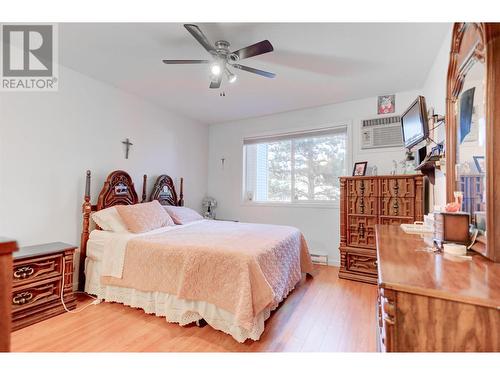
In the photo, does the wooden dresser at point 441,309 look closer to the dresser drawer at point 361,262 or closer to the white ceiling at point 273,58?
the white ceiling at point 273,58

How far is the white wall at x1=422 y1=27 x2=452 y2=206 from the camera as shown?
2092mm

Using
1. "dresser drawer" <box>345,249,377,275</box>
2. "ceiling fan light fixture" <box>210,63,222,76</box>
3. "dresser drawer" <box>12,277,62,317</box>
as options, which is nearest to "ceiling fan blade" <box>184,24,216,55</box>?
"ceiling fan light fixture" <box>210,63,222,76</box>

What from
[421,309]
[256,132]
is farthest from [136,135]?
[421,309]

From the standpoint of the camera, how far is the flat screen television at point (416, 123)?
197 cm

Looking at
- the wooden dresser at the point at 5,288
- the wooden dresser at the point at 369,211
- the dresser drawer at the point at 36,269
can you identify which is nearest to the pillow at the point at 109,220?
the dresser drawer at the point at 36,269

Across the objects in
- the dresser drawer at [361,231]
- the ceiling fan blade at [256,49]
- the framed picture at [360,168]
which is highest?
the ceiling fan blade at [256,49]

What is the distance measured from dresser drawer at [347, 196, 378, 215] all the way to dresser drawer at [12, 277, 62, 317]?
3418 millimetres

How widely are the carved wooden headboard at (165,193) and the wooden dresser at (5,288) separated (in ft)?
9.57

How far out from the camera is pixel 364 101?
11.8ft

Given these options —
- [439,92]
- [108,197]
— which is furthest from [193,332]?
[439,92]

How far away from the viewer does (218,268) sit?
198 cm

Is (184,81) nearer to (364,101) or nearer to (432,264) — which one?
(364,101)

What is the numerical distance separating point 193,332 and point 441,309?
1828mm

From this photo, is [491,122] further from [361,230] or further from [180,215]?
[180,215]
